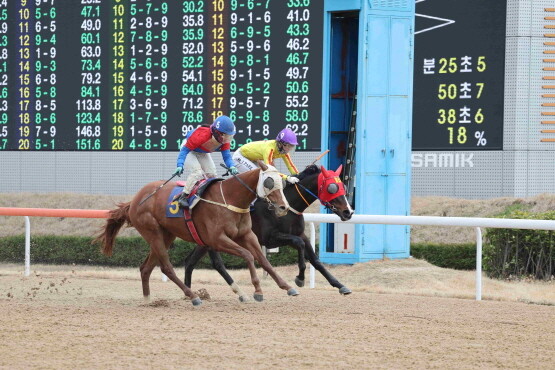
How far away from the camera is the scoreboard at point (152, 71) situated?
10.3 m

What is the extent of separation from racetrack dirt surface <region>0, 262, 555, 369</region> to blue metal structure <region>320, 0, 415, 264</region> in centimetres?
186

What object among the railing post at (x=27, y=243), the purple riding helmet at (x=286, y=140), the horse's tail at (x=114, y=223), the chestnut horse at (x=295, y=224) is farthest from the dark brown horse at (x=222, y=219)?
the railing post at (x=27, y=243)

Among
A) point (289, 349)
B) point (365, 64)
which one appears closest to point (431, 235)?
point (365, 64)

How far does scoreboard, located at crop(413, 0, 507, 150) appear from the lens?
10.7 meters

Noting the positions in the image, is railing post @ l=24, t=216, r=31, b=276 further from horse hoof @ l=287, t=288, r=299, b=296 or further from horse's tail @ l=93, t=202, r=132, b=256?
horse hoof @ l=287, t=288, r=299, b=296

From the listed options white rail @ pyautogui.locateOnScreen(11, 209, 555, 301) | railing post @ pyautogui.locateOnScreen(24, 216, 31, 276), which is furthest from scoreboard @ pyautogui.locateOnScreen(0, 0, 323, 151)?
white rail @ pyautogui.locateOnScreen(11, 209, 555, 301)

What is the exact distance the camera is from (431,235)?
11.5 metres

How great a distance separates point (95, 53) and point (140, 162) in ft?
5.48

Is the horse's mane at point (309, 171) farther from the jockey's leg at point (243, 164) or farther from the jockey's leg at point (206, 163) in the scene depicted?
the jockey's leg at point (206, 163)

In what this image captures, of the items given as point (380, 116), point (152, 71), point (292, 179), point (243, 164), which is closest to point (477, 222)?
point (292, 179)

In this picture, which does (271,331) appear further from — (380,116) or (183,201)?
(380,116)

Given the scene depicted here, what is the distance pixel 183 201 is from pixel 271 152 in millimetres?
857

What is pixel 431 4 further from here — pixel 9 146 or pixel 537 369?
pixel 537 369

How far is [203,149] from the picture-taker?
24.1 feet
